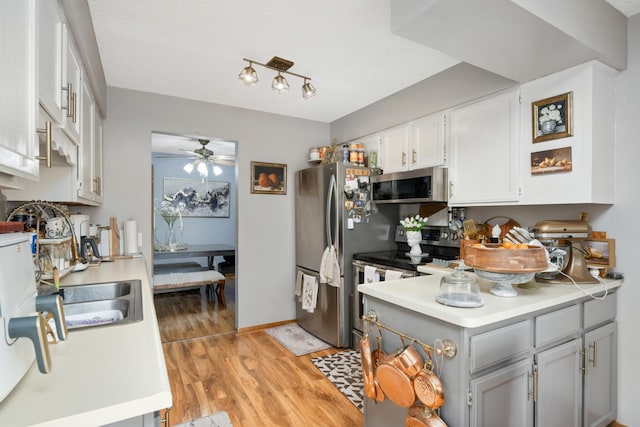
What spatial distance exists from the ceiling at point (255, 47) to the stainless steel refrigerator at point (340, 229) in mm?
878

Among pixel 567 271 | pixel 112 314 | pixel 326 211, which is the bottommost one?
pixel 112 314

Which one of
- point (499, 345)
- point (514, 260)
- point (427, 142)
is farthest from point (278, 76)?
point (499, 345)

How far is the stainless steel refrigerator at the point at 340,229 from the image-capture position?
3.16 m

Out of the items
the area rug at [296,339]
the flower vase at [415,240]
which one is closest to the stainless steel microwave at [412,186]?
the flower vase at [415,240]

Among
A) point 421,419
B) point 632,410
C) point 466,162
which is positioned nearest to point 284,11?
point 466,162

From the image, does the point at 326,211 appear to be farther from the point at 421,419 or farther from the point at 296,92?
the point at 421,419

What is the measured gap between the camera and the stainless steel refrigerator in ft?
10.4

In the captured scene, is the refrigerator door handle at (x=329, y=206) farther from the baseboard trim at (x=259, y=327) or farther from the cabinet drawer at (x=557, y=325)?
the cabinet drawer at (x=557, y=325)

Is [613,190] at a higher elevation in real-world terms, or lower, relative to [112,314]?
higher

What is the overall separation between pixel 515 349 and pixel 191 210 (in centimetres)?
622

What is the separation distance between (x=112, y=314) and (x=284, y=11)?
1890 mm

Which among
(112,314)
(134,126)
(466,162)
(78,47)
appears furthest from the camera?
(134,126)

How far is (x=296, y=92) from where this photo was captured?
3.19 metres

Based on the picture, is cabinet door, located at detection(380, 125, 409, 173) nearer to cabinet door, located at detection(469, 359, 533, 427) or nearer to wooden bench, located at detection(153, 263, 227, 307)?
cabinet door, located at detection(469, 359, 533, 427)
